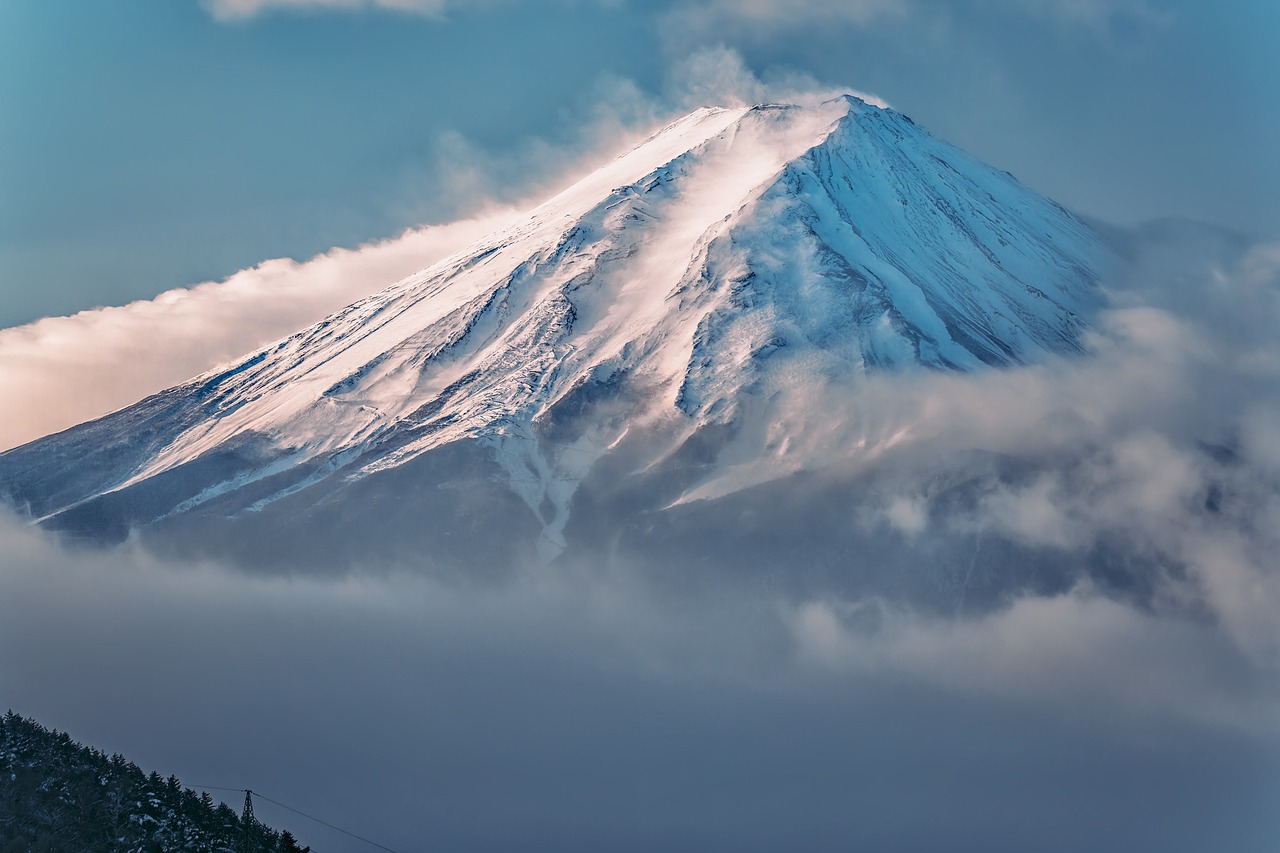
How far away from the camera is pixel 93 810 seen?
89938 mm

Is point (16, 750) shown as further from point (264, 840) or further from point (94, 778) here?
point (264, 840)

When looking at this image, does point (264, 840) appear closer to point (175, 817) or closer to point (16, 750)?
point (175, 817)

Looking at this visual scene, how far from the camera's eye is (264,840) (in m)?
93.9

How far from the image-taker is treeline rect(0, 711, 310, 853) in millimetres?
87688

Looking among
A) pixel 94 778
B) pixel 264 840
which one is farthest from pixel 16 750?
pixel 264 840

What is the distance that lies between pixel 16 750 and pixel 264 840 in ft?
44.2

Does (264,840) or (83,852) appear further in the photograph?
(264,840)

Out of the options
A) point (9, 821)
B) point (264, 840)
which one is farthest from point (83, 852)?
point (264, 840)

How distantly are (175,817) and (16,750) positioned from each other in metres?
9.11

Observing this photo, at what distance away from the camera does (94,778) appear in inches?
3644

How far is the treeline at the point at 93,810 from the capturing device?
87688 millimetres

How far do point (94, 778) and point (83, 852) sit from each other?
6512 millimetres

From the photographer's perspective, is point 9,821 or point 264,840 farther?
point 264,840

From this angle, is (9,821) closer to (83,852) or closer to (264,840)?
(83,852)
